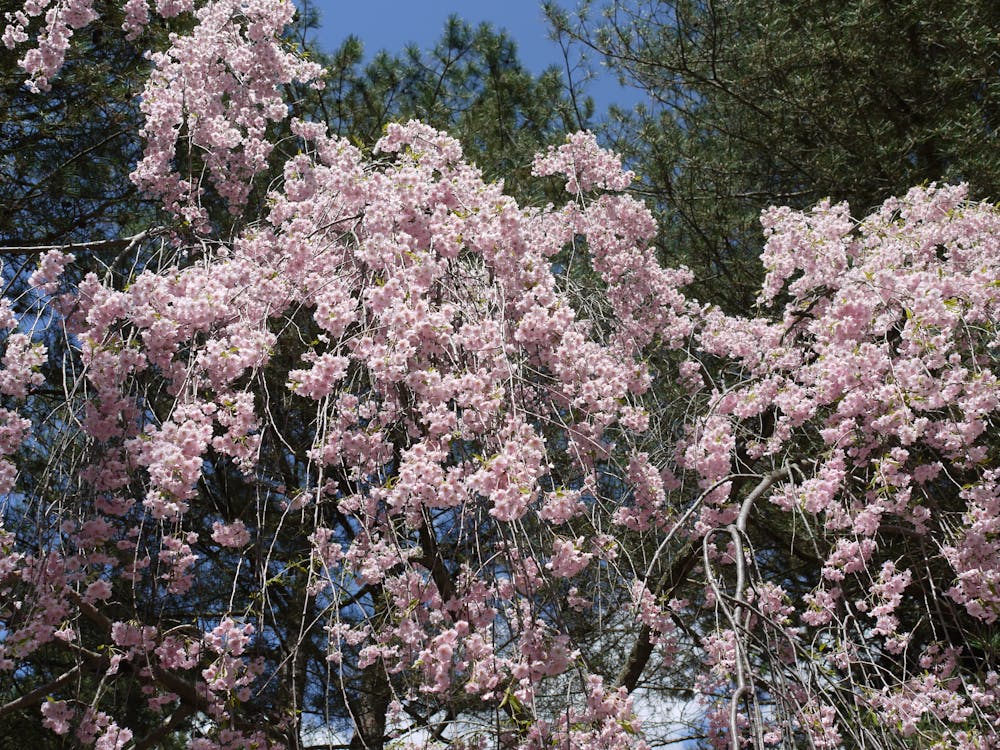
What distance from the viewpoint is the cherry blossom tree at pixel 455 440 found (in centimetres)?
231

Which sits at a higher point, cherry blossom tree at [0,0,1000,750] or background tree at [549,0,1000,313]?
background tree at [549,0,1000,313]

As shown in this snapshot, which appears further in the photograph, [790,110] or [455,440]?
[790,110]

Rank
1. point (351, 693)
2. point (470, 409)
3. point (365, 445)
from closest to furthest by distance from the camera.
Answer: point (470, 409)
point (365, 445)
point (351, 693)

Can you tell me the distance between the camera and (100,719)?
2.45 metres

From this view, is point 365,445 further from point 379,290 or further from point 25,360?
point 25,360

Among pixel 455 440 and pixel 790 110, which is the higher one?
pixel 790 110

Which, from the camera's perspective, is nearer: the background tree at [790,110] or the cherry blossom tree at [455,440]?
the cherry blossom tree at [455,440]

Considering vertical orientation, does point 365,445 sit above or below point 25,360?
below

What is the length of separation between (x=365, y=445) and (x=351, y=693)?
2.07m

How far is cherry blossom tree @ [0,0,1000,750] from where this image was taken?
7.58ft

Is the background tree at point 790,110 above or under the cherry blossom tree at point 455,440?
above

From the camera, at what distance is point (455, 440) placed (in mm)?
3119

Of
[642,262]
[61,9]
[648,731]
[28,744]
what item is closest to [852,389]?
[642,262]

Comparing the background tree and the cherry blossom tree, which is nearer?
the cherry blossom tree
